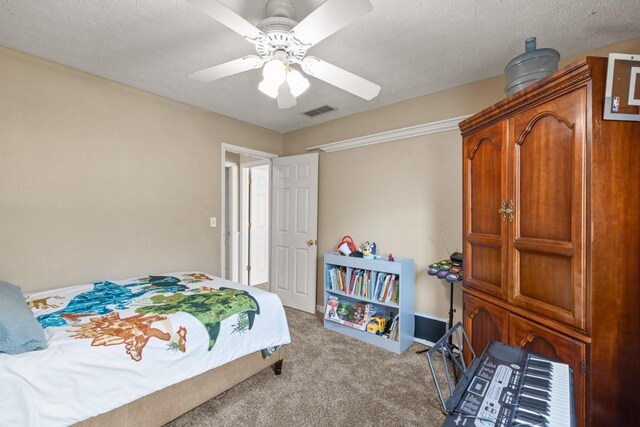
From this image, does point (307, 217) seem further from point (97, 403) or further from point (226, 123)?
point (97, 403)

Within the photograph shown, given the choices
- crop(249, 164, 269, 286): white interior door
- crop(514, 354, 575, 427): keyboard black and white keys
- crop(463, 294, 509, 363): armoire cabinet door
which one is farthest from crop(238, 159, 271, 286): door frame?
Answer: crop(514, 354, 575, 427): keyboard black and white keys

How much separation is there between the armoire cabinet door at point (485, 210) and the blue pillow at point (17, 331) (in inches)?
96.6

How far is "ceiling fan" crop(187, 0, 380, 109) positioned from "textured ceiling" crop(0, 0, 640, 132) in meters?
0.21

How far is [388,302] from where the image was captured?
9.17 ft

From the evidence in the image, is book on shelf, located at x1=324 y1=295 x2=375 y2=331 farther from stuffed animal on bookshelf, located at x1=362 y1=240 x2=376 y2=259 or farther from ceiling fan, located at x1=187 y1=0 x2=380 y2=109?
ceiling fan, located at x1=187 y1=0 x2=380 y2=109

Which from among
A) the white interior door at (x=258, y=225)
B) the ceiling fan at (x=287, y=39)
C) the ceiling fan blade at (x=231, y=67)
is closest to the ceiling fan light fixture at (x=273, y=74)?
the ceiling fan at (x=287, y=39)

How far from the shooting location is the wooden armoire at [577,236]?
3.99 feet

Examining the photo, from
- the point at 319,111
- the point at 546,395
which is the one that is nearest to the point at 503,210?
the point at 546,395

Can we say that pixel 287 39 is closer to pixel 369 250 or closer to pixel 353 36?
pixel 353 36

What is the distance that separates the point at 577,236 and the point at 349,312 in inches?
91.3

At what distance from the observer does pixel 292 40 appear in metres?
1.46

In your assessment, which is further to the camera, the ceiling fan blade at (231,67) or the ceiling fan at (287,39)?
the ceiling fan blade at (231,67)

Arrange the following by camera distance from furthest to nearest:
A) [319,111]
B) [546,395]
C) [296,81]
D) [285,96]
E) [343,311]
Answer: [319,111], [343,311], [285,96], [296,81], [546,395]

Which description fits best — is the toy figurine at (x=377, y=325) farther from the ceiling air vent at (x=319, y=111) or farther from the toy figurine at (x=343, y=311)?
the ceiling air vent at (x=319, y=111)
